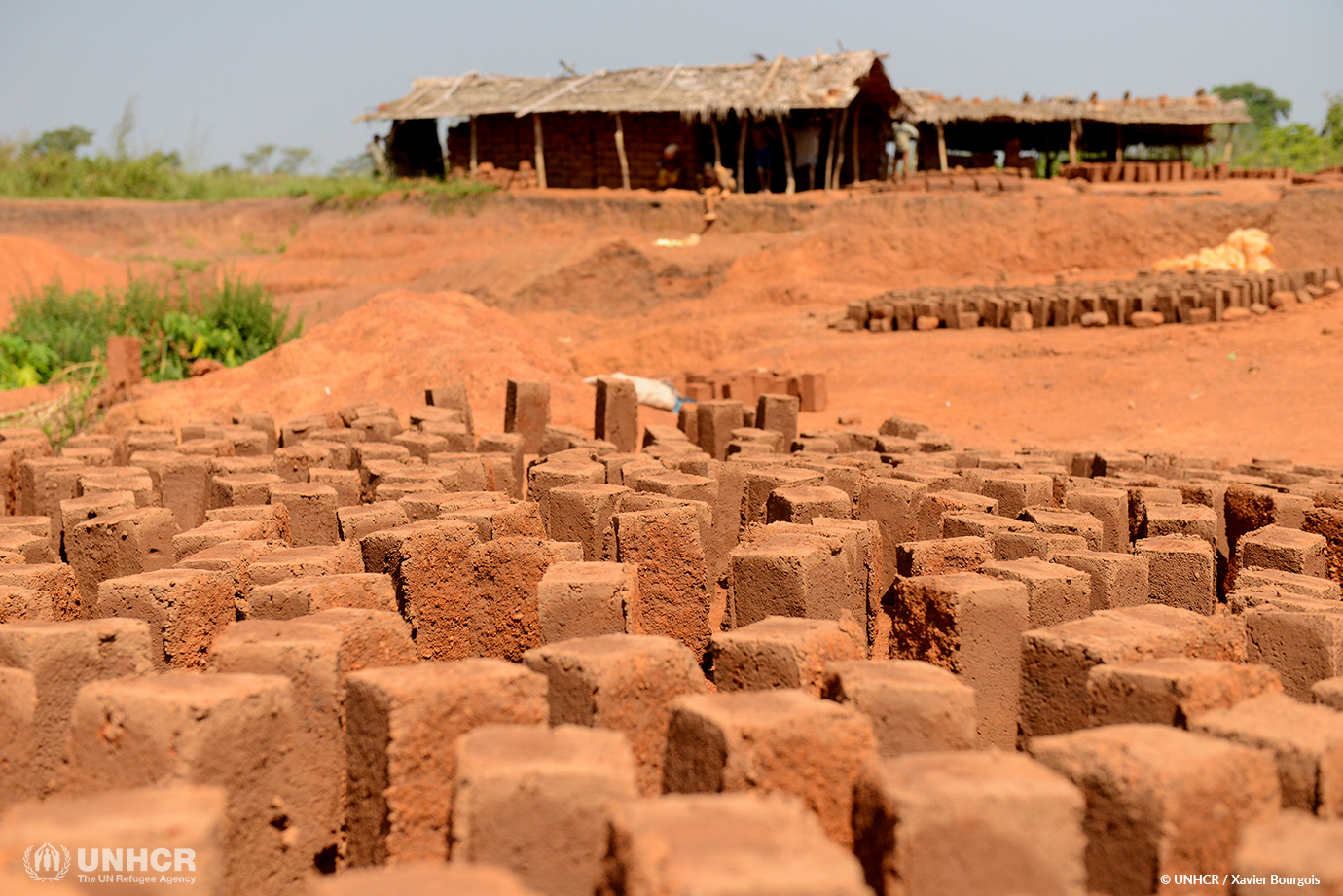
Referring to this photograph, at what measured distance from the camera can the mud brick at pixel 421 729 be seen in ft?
8.45

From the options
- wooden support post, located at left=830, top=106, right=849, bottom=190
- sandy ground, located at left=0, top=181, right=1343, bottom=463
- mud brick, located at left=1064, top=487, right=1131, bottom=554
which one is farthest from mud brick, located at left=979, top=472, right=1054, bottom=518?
wooden support post, located at left=830, top=106, right=849, bottom=190

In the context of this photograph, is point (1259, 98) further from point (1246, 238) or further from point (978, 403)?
point (978, 403)

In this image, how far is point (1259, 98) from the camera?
56.8 m

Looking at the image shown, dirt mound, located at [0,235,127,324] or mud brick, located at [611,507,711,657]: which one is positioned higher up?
dirt mound, located at [0,235,127,324]

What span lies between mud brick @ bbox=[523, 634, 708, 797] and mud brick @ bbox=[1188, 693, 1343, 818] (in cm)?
125

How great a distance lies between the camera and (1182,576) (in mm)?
4324

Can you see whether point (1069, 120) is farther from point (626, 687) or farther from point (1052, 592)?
point (626, 687)

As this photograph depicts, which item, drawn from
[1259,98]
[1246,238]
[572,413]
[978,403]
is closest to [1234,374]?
[978,403]

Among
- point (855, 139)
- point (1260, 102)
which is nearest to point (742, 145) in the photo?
point (855, 139)

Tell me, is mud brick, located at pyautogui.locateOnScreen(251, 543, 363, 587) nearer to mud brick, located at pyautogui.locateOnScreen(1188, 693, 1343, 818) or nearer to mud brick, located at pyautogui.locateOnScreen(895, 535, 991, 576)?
mud brick, located at pyautogui.locateOnScreen(895, 535, 991, 576)

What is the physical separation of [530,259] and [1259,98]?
170ft

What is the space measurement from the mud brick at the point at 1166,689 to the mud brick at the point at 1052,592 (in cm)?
72

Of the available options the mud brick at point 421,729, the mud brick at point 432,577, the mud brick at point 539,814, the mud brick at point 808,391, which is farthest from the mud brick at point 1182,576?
the mud brick at point 808,391

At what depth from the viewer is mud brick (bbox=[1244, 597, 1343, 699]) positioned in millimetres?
3541
